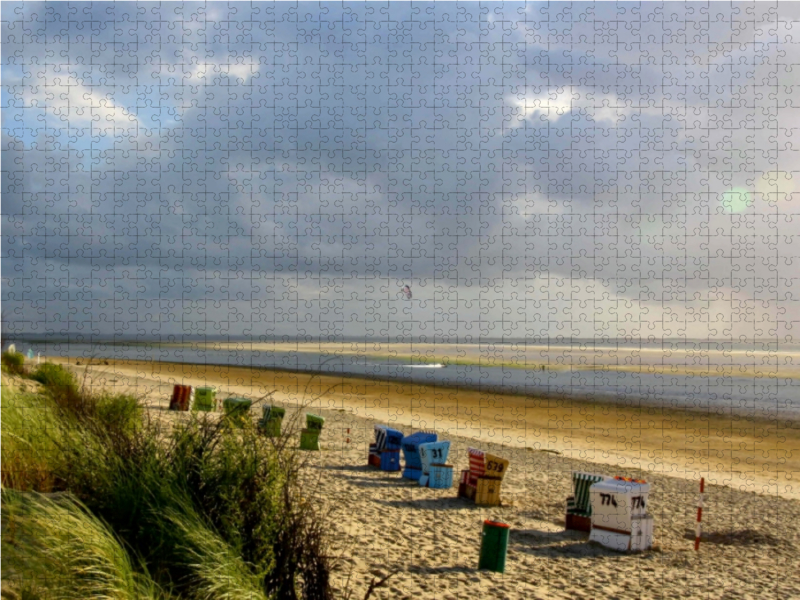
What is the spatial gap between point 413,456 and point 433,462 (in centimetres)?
63

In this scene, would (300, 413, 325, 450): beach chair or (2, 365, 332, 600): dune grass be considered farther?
(300, 413, 325, 450): beach chair

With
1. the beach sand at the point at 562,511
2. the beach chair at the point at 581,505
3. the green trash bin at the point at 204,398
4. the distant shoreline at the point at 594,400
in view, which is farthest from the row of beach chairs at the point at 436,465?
the distant shoreline at the point at 594,400

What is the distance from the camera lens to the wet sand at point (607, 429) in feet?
69.6

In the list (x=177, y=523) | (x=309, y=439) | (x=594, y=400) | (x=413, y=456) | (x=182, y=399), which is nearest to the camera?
(x=177, y=523)

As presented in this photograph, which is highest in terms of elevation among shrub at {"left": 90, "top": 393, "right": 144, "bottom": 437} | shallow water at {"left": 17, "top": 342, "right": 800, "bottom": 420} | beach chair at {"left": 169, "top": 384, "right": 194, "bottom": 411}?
shallow water at {"left": 17, "top": 342, "right": 800, "bottom": 420}

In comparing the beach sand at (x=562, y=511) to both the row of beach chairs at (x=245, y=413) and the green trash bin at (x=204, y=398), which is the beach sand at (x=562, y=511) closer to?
the row of beach chairs at (x=245, y=413)

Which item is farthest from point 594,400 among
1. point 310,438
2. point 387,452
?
point 387,452

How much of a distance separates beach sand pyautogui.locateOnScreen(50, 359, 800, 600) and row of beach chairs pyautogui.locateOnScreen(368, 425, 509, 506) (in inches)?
12.3

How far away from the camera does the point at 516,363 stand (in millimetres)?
71688

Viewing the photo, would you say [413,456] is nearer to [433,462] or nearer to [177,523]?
[433,462]

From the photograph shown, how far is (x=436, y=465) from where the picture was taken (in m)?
14.4

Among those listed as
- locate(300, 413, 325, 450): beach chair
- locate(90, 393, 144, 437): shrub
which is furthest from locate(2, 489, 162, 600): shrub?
locate(300, 413, 325, 450): beach chair

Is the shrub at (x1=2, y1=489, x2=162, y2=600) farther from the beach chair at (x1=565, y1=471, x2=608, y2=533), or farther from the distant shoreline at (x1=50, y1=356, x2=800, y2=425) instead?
the distant shoreline at (x1=50, y1=356, x2=800, y2=425)

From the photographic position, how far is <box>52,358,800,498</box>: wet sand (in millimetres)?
21219
